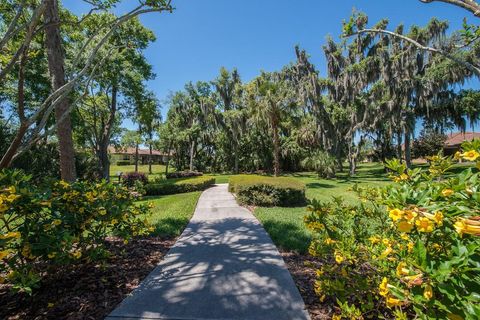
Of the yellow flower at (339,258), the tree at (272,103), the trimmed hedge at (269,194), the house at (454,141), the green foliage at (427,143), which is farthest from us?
the house at (454,141)

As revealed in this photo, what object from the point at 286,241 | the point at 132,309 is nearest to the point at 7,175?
the point at 132,309

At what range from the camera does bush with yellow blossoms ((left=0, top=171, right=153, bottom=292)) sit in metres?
2.34

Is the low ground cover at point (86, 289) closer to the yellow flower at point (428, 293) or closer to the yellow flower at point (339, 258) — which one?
the yellow flower at point (339, 258)

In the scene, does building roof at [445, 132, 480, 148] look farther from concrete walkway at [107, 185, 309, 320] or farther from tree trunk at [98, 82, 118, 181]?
concrete walkway at [107, 185, 309, 320]

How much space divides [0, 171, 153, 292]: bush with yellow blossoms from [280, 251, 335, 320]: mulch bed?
233 centimetres

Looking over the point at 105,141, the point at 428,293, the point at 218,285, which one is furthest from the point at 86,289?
the point at 105,141

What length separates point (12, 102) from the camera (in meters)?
14.2

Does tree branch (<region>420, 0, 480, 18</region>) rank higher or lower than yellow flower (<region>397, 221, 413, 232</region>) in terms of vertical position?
higher

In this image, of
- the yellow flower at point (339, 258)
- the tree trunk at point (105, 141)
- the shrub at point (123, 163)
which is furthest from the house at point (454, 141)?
the shrub at point (123, 163)

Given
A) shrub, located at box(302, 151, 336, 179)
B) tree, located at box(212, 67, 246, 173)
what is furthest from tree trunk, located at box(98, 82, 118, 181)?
shrub, located at box(302, 151, 336, 179)

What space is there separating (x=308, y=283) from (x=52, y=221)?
3.17 metres

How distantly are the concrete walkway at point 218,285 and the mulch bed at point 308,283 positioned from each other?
9cm

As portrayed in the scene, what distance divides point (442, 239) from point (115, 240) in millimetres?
5182

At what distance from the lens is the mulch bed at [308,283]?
2681 mm
